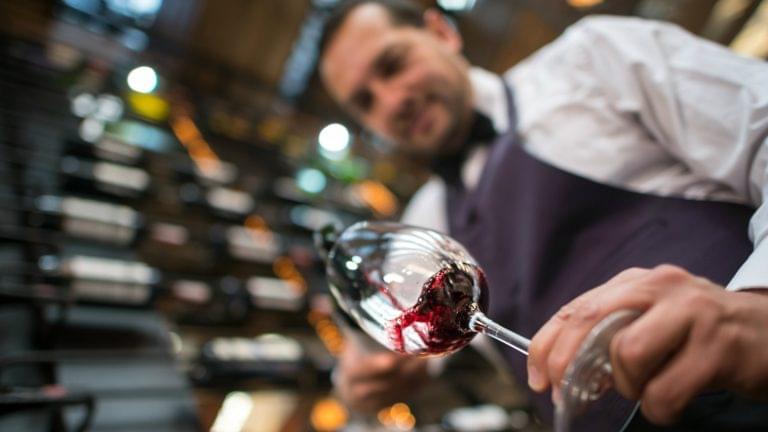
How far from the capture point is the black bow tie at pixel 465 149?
109 cm

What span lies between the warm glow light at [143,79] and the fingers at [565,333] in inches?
162

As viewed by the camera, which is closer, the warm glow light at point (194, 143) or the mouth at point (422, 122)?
the mouth at point (422, 122)

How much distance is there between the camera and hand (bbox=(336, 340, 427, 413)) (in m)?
1.03

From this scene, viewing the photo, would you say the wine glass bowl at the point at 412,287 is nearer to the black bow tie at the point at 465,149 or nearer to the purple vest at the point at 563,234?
the purple vest at the point at 563,234

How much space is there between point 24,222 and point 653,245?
1711mm

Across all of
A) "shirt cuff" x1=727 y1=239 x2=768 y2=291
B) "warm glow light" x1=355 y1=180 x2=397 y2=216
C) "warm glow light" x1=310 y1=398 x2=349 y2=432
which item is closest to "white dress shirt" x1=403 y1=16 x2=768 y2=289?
"shirt cuff" x1=727 y1=239 x2=768 y2=291

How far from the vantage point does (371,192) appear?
15.4 feet

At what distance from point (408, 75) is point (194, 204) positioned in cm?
210

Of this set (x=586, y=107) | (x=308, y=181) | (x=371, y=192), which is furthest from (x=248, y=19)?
(x=586, y=107)

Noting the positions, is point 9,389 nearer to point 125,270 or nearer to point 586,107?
point 125,270

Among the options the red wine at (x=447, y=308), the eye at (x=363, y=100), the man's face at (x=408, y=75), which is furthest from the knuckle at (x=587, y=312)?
the eye at (x=363, y=100)

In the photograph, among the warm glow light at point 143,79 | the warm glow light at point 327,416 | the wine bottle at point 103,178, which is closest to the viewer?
the wine bottle at point 103,178

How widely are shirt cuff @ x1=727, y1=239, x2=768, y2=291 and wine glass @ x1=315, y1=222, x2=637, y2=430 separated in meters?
0.18

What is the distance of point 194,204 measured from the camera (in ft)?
9.17
